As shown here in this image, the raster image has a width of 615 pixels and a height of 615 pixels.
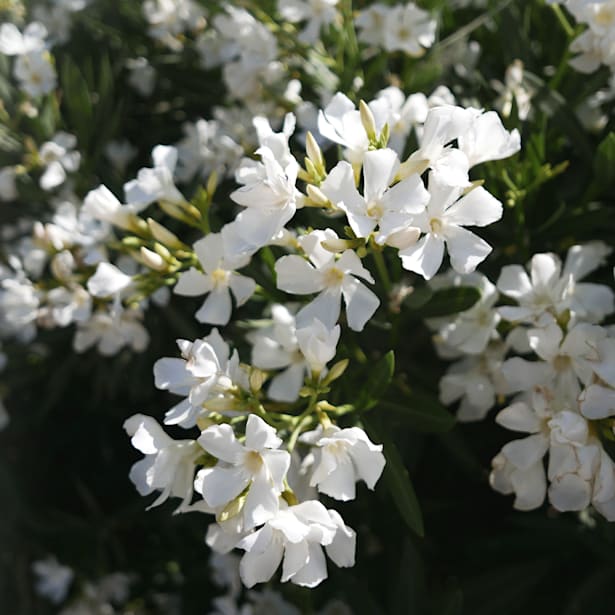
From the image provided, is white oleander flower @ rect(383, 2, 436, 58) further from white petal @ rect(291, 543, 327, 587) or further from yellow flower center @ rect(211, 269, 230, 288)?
white petal @ rect(291, 543, 327, 587)

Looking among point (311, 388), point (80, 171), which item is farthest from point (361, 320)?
point (80, 171)

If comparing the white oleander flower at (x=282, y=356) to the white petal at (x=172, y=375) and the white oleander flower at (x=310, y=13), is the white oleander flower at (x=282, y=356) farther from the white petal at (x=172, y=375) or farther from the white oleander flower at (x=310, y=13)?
the white oleander flower at (x=310, y=13)

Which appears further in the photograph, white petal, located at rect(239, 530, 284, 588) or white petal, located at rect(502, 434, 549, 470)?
white petal, located at rect(502, 434, 549, 470)

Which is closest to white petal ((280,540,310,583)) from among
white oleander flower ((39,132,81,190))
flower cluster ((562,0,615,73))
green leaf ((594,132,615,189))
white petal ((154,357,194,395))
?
white petal ((154,357,194,395))

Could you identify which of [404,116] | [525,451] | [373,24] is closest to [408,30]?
[373,24]

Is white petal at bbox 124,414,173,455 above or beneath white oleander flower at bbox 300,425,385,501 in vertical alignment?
beneath

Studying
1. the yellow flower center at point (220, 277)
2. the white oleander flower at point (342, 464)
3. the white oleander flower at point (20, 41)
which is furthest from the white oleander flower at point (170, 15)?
the white oleander flower at point (342, 464)

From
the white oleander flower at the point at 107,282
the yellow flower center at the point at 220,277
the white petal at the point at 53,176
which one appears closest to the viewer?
the yellow flower center at the point at 220,277
